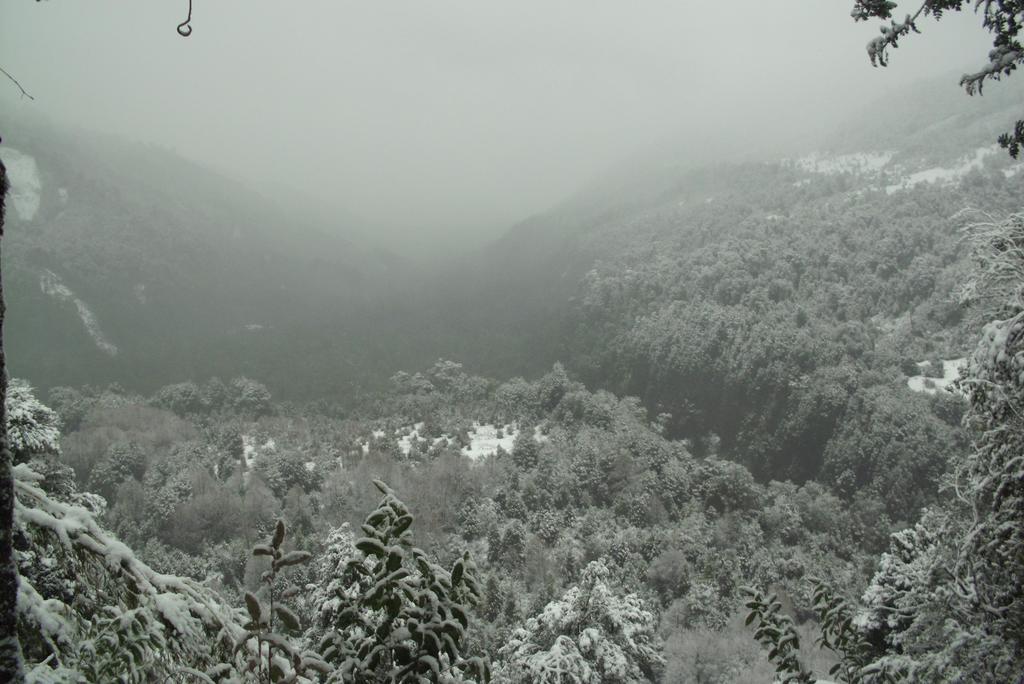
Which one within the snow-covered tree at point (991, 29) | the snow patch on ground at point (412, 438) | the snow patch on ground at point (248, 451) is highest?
the snow-covered tree at point (991, 29)

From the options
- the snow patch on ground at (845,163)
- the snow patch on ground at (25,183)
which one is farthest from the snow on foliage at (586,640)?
the snow patch on ground at (25,183)

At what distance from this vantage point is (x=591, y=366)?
333ft

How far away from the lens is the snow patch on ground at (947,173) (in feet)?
344

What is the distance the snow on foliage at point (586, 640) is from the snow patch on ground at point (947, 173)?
116570mm

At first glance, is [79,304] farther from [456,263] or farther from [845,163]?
[845,163]

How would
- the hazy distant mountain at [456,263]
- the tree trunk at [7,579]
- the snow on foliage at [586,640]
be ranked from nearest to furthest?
1. the tree trunk at [7,579]
2. the snow on foliage at [586,640]
3. the hazy distant mountain at [456,263]

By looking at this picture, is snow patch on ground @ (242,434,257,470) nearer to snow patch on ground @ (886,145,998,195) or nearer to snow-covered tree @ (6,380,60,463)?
snow-covered tree @ (6,380,60,463)

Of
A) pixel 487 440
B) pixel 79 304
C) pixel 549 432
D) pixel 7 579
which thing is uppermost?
pixel 7 579

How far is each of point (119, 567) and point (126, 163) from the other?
235162mm

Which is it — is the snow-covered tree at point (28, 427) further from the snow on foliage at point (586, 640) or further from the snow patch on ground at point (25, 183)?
the snow patch on ground at point (25, 183)

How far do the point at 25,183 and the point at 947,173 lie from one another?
197474mm

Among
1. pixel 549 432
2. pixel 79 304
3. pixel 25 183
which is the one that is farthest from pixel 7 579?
pixel 25 183

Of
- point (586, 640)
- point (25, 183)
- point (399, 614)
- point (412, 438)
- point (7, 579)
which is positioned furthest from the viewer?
point (25, 183)

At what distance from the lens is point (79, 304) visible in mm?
120062
